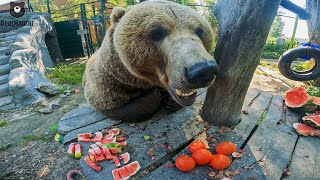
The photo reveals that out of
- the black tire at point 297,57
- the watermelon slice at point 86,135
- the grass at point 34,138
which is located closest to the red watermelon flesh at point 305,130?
the black tire at point 297,57

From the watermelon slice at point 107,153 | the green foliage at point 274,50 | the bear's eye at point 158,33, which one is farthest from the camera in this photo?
the green foliage at point 274,50

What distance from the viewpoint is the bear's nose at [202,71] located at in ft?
5.41

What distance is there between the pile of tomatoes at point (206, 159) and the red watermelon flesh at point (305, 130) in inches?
33.5

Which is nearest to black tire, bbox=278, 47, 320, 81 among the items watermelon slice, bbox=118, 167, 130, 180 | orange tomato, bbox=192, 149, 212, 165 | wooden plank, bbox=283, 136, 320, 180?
wooden plank, bbox=283, 136, 320, 180

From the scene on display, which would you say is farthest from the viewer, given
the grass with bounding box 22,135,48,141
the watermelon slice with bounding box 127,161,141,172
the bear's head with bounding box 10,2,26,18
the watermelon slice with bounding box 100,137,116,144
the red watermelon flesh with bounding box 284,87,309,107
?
the bear's head with bounding box 10,2,26,18

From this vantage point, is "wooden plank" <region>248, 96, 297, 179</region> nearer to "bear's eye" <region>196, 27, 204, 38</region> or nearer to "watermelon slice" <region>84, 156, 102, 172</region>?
"bear's eye" <region>196, 27, 204, 38</region>

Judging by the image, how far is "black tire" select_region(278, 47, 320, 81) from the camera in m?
2.45

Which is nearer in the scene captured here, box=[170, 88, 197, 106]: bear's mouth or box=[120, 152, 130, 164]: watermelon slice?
box=[120, 152, 130, 164]: watermelon slice

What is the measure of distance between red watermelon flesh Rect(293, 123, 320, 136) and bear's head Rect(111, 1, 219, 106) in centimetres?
113

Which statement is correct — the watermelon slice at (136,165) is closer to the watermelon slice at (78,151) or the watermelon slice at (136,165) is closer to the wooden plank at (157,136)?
the wooden plank at (157,136)

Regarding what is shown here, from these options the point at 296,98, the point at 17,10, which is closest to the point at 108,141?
the point at 296,98

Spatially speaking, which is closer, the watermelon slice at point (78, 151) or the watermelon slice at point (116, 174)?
the watermelon slice at point (116, 174)

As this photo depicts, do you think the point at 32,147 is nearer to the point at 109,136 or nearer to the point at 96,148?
the point at 109,136

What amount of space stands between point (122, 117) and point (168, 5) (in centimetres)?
134
